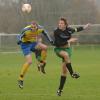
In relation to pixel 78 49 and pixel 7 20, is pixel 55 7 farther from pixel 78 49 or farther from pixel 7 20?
pixel 78 49

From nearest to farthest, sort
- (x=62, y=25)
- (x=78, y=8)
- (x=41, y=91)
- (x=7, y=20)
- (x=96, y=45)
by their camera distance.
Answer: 1. (x=62, y=25)
2. (x=41, y=91)
3. (x=96, y=45)
4. (x=7, y=20)
5. (x=78, y=8)

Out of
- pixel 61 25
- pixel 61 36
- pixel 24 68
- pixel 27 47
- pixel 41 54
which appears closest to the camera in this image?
pixel 61 25

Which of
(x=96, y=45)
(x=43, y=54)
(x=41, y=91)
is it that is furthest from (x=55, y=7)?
(x=41, y=91)

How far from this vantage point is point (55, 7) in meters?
69.6

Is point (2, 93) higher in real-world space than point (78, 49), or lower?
higher

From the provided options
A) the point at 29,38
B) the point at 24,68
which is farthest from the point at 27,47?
the point at 24,68

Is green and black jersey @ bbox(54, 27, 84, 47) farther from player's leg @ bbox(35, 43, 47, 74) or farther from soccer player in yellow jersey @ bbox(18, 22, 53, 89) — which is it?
player's leg @ bbox(35, 43, 47, 74)

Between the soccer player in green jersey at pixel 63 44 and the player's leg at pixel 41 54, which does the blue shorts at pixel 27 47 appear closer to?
the player's leg at pixel 41 54

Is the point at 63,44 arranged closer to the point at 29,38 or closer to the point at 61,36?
the point at 61,36

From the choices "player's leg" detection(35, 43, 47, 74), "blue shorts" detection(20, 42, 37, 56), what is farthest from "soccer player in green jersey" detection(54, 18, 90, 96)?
"player's leg" detection(35, 43, 47, 74)

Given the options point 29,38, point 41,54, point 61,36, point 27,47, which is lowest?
point 41,54

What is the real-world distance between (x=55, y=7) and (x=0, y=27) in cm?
775

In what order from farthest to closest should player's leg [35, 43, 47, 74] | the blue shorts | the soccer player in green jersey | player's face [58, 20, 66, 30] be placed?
player's leg [35, 43, 47, 74] < the blue shorts < the soccer player in green jersey < player's face [58, 20, 66, 30]

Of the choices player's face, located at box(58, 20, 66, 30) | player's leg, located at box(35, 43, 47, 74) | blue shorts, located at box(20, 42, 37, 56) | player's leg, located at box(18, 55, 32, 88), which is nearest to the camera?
player's face, located at box(58, 20, 66, 30)
